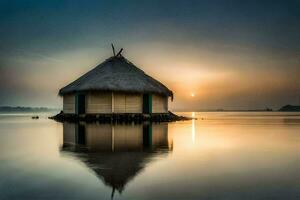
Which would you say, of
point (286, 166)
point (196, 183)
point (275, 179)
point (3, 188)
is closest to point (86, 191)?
point (3, 188)

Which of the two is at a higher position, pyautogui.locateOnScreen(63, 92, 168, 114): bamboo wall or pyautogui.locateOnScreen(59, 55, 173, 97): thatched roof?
pyautogui.locateOnScreen(59, 55, 173, 97): thatched roof

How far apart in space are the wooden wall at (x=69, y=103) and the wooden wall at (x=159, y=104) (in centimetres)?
820

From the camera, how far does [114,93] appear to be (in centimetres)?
3519

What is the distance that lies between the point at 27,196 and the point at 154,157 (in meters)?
4.80

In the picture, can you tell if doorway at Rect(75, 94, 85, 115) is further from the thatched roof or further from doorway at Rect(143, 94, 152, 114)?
doorway at Rect(143, 94, 152, 114)

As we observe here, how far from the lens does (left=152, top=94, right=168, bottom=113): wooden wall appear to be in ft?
122

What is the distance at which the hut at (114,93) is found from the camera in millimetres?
34875

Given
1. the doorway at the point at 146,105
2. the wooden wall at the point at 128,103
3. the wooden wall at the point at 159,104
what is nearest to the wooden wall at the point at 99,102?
the wooden wall at the point at 128,103

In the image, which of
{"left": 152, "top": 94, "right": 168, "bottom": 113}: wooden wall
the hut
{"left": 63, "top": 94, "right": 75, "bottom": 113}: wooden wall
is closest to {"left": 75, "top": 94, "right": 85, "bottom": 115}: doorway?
the hut

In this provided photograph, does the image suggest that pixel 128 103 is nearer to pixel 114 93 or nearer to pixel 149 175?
pixel 114 93

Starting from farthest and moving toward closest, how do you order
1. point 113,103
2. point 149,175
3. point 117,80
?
point 117,80
point 113,103
point 149,175

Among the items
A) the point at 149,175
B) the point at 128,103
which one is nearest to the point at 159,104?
the point at 128,103

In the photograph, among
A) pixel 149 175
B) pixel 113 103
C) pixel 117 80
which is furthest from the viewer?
pixel 117 80

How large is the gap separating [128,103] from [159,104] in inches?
170
